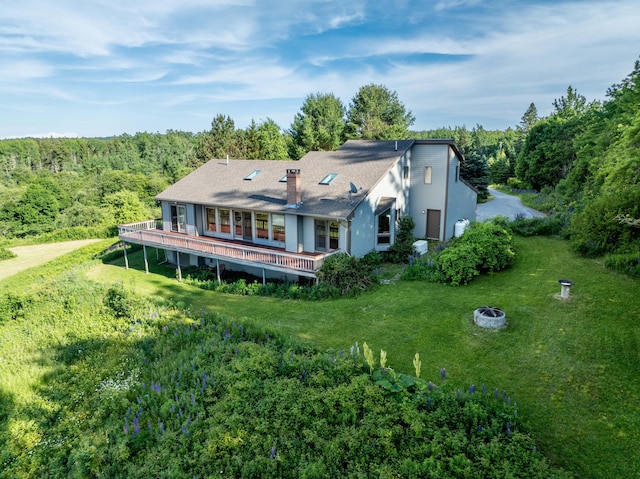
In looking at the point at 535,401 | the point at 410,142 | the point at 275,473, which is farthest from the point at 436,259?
the point at 275,473

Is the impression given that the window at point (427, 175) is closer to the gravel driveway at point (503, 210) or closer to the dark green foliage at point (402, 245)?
the dark green foliage at point (402, 245)

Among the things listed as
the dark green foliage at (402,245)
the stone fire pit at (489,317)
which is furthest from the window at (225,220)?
the stone fire pit at (489,317)

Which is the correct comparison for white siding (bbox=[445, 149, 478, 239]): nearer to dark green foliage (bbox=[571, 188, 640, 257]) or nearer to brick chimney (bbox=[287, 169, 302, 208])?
dark green foliage (bbox=[571, 188, 640, 257])

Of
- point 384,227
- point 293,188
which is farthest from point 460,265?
point 293,188

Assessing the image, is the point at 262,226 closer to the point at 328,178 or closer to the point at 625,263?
the point at 328,178

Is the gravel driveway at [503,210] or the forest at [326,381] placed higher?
the gravel driveway at [503,210]

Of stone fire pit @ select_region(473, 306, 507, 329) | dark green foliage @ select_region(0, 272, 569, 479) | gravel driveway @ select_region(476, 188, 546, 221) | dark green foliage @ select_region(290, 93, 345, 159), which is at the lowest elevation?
dark green foliage @ select_region(0, 272, 569, 479)

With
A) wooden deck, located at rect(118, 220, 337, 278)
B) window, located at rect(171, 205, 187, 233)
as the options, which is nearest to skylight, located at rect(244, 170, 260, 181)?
wooden deck, located at rect(118, 220, 337, 278)
